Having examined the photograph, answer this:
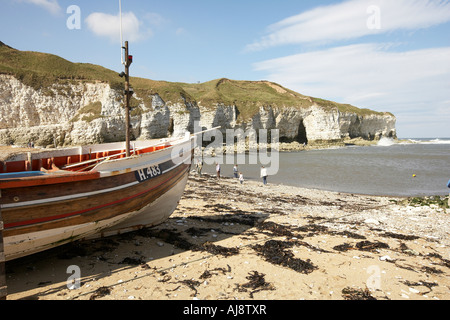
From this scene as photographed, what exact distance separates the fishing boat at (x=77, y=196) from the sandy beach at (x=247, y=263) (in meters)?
0.74

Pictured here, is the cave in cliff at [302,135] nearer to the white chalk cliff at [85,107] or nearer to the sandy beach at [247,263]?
the white chalk cliff at [85,107]

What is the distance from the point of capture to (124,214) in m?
6.86

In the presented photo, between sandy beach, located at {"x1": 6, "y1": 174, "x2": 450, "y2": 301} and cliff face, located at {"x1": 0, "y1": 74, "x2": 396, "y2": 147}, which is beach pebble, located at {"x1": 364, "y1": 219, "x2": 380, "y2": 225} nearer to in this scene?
sandy beach, located at {"x1": 6, "y1": 174, "x2": 450, "y2": 301}

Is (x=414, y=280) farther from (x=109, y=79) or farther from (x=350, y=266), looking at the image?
(x=109, y=79)

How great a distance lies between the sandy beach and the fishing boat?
745 mm

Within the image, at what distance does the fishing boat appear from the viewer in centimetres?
484

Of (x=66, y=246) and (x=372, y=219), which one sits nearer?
(x=66, y=246)

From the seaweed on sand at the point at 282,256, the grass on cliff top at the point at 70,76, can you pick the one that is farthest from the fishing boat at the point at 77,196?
the grass on cliff top at the point at 70,76

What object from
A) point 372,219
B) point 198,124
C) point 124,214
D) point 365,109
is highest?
point 365,109

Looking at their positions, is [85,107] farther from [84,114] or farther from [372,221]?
[372,221]

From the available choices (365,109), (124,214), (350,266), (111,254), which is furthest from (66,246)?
(365,109)
